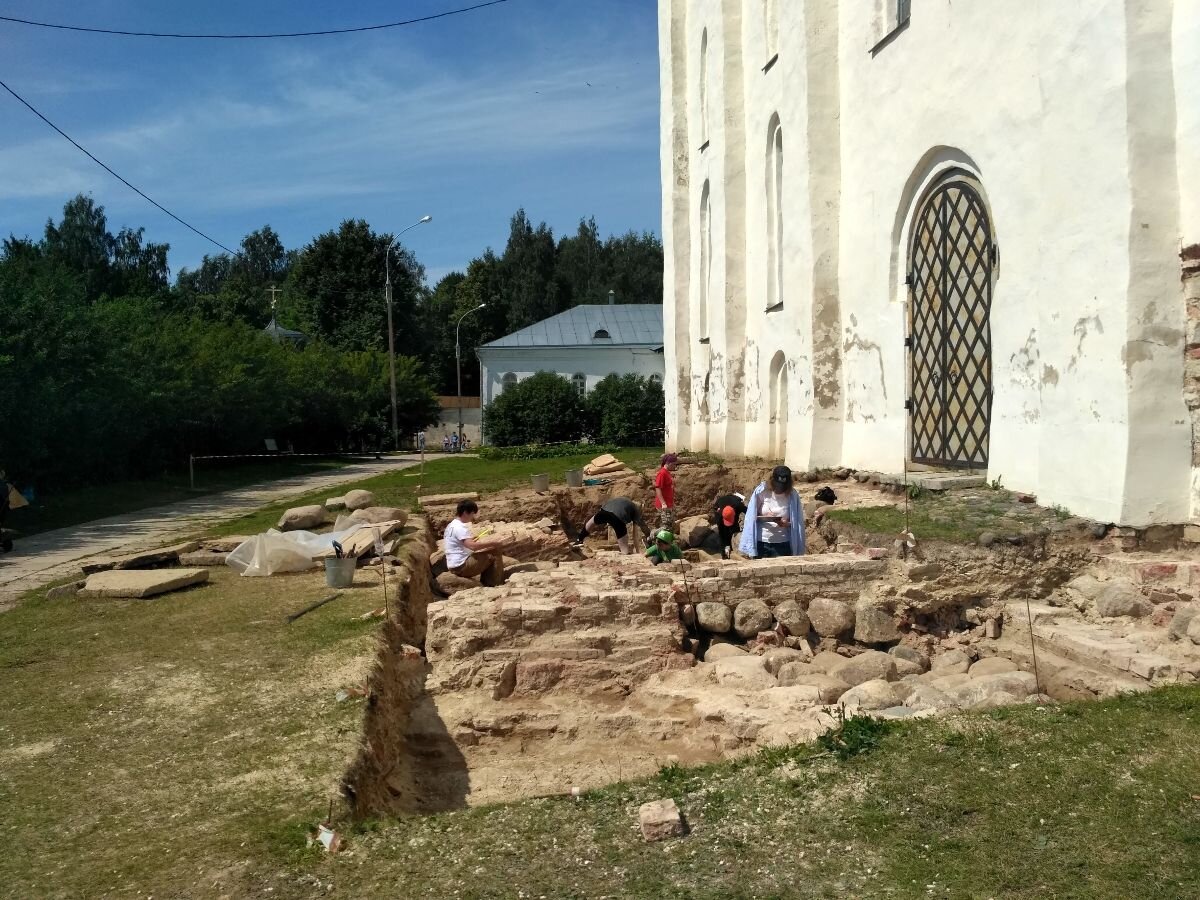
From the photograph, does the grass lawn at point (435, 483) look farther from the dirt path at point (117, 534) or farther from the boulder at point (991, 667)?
the boulder at point (991, 667)

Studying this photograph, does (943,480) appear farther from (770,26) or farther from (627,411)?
(627,411)

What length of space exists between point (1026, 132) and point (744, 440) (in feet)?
39.0

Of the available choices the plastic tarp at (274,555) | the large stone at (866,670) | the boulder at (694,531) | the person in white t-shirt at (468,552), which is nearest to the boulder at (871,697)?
the large stone at (866,670)

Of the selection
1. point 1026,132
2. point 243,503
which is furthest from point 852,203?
point 243,503

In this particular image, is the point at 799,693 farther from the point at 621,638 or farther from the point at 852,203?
the point at 852,203

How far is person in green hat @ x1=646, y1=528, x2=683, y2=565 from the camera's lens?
10336 mm

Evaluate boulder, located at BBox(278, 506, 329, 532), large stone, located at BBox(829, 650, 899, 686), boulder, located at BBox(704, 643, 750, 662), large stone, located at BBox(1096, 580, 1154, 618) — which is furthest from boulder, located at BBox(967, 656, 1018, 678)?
boulder, located at BBox(278, 506, 329, 532)

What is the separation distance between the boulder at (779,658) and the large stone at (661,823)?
12.5 ft

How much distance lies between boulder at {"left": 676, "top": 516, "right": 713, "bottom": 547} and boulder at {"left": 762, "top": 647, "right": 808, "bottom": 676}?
657 cm

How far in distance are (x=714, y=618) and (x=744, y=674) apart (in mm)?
1359

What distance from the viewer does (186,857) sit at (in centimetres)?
412

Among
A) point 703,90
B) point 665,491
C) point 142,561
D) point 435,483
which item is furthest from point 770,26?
point 142,561

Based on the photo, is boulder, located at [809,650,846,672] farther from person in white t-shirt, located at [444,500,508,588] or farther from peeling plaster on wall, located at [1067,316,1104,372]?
person in white t-shirt, located at [444,500,508,588]

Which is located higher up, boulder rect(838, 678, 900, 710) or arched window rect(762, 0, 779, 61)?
arched window rect(762, 0, 779, 61)
